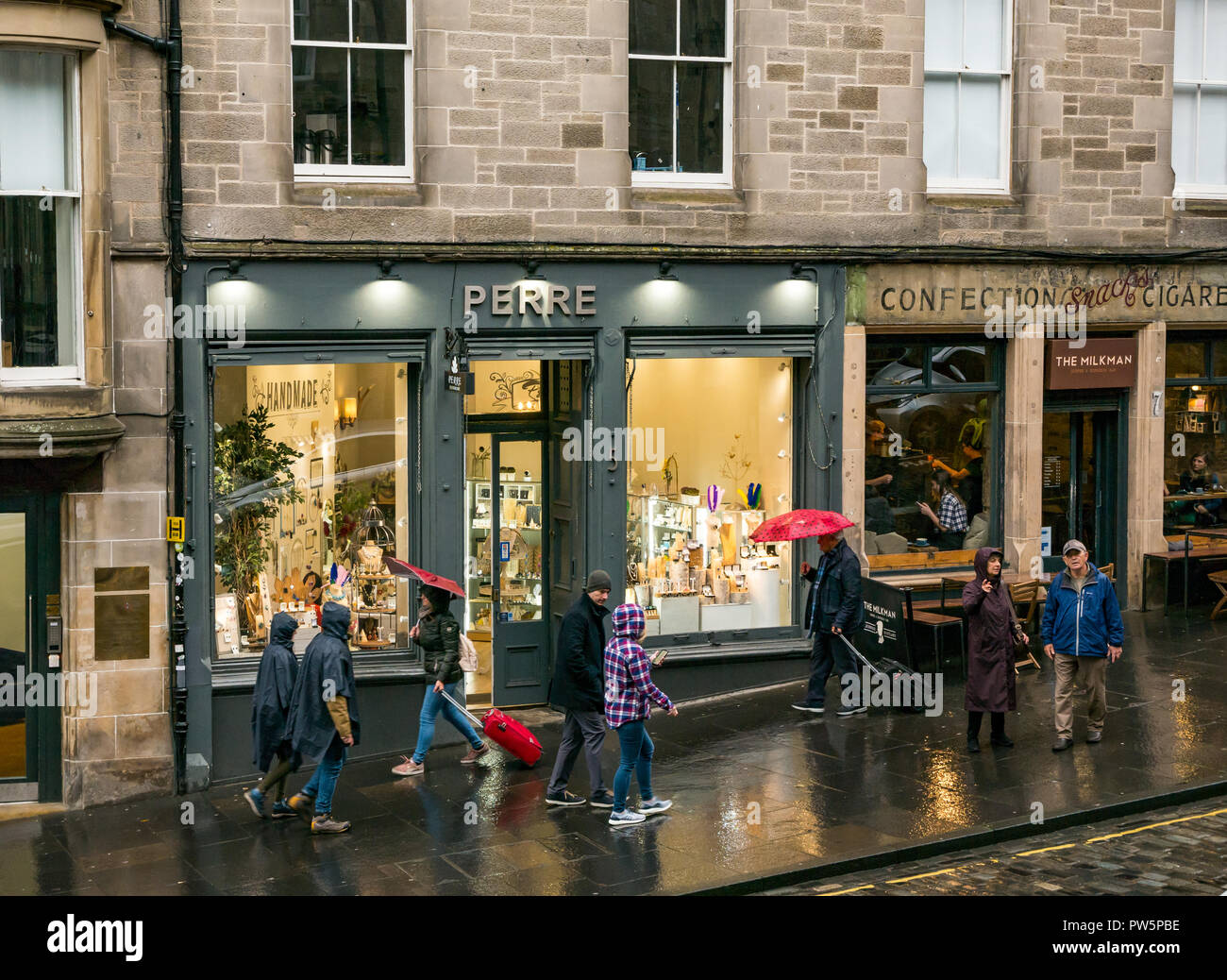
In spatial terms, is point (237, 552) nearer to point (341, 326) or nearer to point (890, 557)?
point (341, 326)

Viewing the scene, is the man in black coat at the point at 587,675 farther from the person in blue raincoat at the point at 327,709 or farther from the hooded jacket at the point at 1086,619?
the hooded jacket at the point at 1086,619

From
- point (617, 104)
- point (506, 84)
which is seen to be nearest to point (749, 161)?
point (617, 104)

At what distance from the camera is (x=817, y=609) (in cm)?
1608

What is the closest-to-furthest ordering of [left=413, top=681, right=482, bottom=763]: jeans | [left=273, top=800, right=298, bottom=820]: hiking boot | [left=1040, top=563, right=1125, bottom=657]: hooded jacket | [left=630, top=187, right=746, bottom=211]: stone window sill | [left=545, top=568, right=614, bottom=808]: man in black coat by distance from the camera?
1. [left=545, top=568, right=614, bottom=808]: man in black coat
2. [left=273, top=800, right=298, bottom=820]: hiking boot
3. [left=1040, top=563, right=1125, bottom=657]: hooded jacket
4. [left=413, top=681, right=482, bottom=763]: jeans
5. [left=630, top=187, right=746, bottom=211]: stone window sill

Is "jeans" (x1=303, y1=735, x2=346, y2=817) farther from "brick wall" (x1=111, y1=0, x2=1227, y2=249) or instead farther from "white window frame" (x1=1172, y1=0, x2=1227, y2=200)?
"white window frame" (x1=1172, y1=0, x2=1227, y2=200)

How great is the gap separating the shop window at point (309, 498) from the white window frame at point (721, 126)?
11.4ft

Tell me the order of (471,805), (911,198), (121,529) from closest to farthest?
1. (471,805)
2. (121,529)
3. (911,198)

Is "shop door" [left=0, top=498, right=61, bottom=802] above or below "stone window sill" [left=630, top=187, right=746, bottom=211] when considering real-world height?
below

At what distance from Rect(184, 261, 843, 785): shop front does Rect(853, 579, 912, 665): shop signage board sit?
110cm

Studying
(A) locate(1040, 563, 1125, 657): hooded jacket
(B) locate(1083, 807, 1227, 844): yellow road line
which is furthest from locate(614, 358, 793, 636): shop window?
(B) locate(1083, 807, 1227, 844): yellow road line

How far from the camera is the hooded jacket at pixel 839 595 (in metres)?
15.9

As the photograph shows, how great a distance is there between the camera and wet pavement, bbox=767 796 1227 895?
11148mm

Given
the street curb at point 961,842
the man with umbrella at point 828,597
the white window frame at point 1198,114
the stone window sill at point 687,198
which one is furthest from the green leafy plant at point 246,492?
the white window frame at point 1198,114

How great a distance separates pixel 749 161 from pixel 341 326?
482 centimetres
